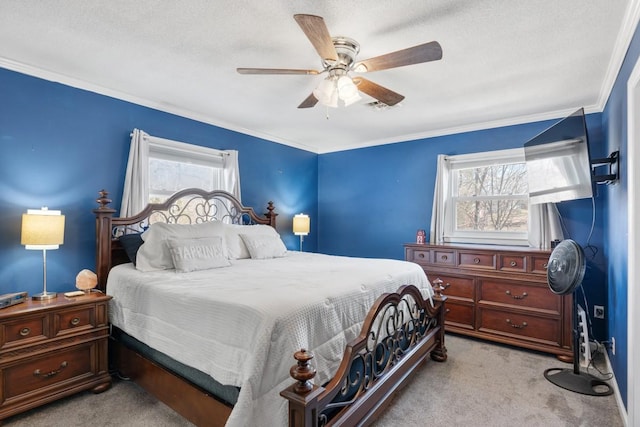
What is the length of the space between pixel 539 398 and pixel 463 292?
1382 millimetres

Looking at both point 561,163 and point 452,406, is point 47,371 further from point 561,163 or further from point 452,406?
point 561,163

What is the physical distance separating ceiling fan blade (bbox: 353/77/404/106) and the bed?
52.7 inches

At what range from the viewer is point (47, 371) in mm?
2211

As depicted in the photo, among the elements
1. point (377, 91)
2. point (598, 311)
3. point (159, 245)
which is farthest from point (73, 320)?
point (598, 311)

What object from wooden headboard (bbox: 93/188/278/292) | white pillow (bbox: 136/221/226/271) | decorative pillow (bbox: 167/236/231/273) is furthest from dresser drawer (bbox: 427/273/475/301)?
white pillow (bbox: 136/221/226/271)

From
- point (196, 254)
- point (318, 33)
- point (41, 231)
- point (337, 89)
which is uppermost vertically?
point (318, 33)

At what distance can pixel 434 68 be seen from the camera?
261cm

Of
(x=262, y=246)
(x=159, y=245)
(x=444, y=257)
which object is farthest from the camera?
(x=444, y=257)

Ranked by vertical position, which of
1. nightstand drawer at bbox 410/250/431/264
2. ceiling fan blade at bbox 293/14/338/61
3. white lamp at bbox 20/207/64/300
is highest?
ceiling fan blade at bbox 293/14/338/61

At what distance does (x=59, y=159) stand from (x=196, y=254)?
1438mm

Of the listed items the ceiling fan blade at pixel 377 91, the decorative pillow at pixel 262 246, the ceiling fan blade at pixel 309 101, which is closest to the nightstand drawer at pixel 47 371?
the decorative pillow at pixel 262 246

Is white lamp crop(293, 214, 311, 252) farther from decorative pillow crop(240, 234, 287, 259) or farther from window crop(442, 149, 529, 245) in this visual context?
window crop(442, 149, 529, 245)

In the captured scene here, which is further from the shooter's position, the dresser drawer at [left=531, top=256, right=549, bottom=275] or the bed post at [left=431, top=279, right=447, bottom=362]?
the dresser drawer at [left=531, top=256, right=549, bottom=275]

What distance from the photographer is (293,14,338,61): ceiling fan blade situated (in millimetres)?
1568
